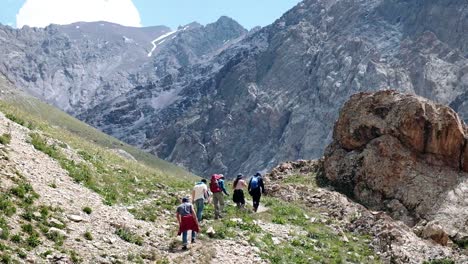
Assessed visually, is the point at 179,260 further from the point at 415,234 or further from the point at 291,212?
the point at 415,234

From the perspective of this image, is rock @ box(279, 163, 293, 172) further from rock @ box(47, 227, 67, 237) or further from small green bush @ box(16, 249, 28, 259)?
small green bush @ box(16, 249, 28, 259)

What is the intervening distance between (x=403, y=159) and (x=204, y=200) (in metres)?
26.3

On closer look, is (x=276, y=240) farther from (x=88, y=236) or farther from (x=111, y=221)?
(x=88, y=236)

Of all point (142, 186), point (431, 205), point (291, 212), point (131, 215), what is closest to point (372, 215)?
point (291, 212)

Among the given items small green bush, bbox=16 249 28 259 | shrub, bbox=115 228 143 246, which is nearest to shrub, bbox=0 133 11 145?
shrub, bbox=115 228 143 246

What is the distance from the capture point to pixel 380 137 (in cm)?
5056

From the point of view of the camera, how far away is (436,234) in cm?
3466

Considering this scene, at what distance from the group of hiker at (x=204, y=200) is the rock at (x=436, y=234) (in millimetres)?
10858

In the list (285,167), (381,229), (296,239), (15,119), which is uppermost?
(15,119)

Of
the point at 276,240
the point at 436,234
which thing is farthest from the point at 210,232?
the point at 436,234

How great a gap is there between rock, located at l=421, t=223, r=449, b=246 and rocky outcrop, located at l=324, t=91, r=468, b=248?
8.61 m

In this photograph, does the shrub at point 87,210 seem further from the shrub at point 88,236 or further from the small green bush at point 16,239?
the small green bush at point 16,239

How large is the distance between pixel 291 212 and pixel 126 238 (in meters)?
15.2

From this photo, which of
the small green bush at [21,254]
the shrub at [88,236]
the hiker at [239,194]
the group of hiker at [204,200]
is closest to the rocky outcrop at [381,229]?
the group of hiker at [204,200]
